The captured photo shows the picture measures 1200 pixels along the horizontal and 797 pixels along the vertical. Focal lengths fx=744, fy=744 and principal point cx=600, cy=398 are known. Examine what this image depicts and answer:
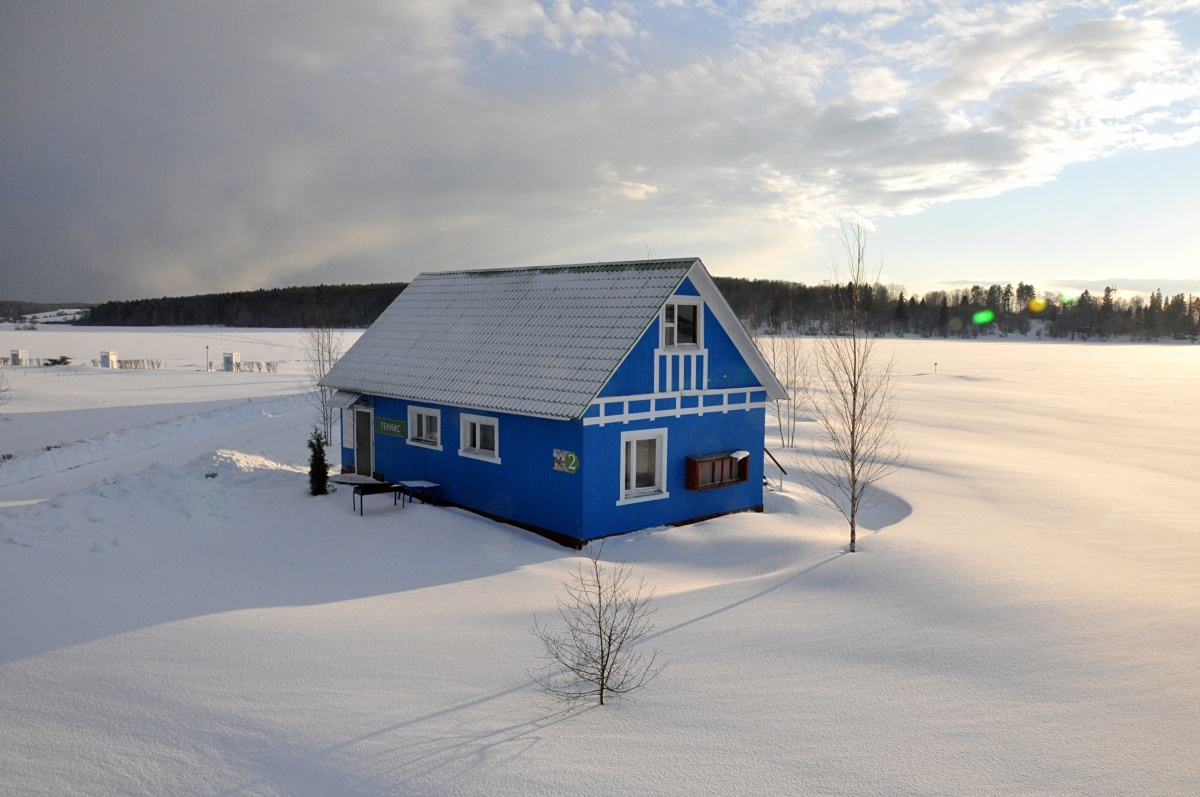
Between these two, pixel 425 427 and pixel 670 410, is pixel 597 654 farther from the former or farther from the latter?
pixel 425 427

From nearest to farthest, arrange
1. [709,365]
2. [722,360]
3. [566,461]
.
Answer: [566,461], [709,365], [722,360]

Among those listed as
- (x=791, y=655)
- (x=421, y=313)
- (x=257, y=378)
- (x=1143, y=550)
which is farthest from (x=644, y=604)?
(x=257, y=378)

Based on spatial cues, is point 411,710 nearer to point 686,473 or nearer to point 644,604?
point 644,604

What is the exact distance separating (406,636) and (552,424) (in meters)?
6.78

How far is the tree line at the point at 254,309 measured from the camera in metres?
142

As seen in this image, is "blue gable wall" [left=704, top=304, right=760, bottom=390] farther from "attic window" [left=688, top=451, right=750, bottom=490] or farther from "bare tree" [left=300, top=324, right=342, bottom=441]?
"bare tree" [left=300, top=324, right=342, bottom=441]

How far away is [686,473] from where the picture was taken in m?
17.1

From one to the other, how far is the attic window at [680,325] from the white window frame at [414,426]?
5971 mm

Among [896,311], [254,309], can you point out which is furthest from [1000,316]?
[254,309]

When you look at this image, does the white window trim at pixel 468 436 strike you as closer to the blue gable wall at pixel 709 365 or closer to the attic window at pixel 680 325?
the blue gable wall at pixel 709 365

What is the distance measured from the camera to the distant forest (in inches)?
5153

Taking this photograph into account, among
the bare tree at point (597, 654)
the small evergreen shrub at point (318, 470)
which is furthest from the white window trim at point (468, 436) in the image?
the bare tree at point (597, 654)

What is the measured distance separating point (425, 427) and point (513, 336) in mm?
3413

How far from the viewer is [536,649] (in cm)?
909
